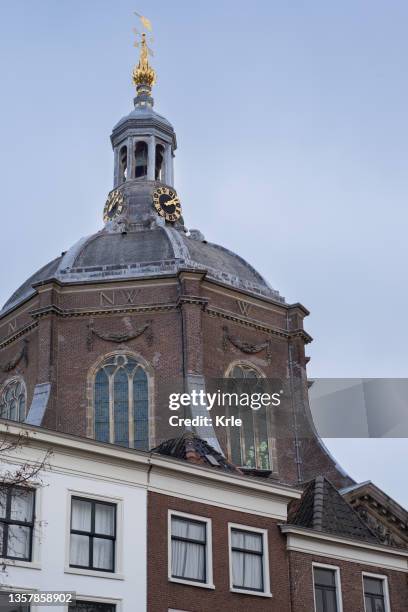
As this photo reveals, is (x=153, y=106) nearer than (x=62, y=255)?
No

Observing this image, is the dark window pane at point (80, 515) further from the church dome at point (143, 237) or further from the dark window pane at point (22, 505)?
the church dome at point (143, 237)

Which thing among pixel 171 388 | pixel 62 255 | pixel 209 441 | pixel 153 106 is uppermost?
pixel 153 106

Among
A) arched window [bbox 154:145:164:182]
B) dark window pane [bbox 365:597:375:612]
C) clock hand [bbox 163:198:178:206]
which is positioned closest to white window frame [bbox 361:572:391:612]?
dark window pane [bbox 365:597:375:612]

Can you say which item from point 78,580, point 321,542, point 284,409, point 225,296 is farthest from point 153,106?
point 78,580

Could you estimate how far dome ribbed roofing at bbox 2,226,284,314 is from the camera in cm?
4125

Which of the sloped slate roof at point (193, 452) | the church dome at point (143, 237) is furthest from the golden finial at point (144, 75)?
the sloped slate roof at point (193, 452)

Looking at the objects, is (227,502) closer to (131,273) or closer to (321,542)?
(321,542)

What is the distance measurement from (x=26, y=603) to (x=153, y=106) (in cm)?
4107

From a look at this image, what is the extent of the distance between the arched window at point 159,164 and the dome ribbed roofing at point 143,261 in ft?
25.6

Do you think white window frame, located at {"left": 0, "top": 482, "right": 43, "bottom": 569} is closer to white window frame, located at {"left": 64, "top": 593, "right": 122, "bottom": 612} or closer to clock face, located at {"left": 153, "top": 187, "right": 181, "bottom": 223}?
white window frame, located at {"left": 64, "top": 593, "right": 122, "bottom": 612}

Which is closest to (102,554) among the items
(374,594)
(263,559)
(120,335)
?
(263,559)

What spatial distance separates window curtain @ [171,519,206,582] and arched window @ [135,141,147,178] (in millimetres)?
31441

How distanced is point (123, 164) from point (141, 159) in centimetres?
98

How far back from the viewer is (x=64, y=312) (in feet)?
131
